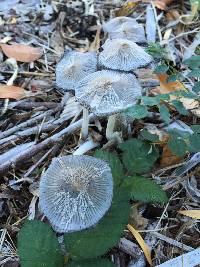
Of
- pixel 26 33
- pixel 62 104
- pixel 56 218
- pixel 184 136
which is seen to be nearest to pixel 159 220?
pixel 184 136

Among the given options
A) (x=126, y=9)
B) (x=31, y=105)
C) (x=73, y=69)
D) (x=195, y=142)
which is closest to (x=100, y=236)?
(x=195, y=142)

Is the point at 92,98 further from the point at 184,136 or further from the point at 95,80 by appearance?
the point at 184,136

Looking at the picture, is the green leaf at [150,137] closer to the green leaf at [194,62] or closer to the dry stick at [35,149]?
the green leaf at [194,62]

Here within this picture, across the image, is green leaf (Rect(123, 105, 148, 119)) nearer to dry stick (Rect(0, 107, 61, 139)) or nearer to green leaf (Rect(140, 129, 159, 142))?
green leaf (Rect(140, 129, 159, 142))

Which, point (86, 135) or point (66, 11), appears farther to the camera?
point (66, 11)

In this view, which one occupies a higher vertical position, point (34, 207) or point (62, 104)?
point (62, 104)

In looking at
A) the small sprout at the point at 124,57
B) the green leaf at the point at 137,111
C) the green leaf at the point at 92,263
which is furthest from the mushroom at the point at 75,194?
the small sprout at the point at 124,57
